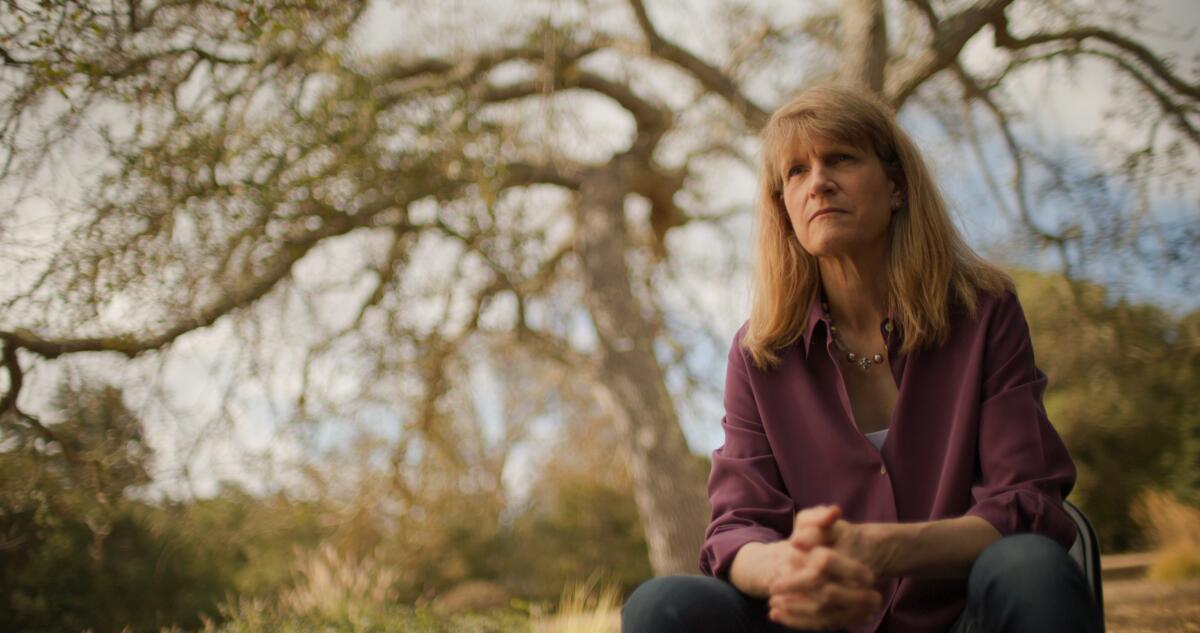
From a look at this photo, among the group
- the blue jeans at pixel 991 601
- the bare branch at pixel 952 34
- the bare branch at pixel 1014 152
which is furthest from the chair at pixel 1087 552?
the bare branch at pixel 1014 152

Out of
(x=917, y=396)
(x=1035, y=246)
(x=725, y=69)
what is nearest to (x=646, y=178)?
(x=725, y=69)

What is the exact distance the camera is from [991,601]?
4.62 ft

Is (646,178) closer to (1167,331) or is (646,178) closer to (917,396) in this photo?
(1167,331)

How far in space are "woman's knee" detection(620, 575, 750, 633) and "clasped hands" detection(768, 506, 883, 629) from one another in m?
0.12

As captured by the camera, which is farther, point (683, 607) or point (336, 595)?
point (336, 595)

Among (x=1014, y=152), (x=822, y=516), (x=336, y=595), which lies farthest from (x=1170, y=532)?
(x=822, y=516)

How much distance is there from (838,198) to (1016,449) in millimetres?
612

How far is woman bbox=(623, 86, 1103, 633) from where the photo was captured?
4.81ft

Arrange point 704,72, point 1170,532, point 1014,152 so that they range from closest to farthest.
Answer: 1. point 704,72
2. point 1014,152
3. point 1170,532

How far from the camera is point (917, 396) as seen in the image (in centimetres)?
178

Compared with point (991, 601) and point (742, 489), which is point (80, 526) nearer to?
point (742, 489)

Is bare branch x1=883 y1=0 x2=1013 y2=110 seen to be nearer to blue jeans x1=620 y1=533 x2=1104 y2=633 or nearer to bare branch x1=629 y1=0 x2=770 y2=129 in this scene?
bare branch x1=629 y1=0 x2=770 y2=129

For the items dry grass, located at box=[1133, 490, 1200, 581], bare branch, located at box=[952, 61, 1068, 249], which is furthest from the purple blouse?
dry grass, located at box=[1133, 490, 1200, 581]

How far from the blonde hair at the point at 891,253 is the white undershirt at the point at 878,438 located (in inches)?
6.9
